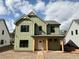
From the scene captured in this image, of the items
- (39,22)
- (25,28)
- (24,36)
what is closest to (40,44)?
(24,36)

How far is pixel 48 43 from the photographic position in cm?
3566

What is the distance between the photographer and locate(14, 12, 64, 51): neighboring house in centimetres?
3459

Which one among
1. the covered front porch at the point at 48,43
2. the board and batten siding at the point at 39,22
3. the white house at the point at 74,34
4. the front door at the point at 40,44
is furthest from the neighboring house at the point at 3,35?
the white house at the point at 74,34

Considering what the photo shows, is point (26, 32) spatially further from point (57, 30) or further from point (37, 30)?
point (57, 30)

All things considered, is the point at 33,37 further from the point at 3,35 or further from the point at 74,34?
the point at 3,35

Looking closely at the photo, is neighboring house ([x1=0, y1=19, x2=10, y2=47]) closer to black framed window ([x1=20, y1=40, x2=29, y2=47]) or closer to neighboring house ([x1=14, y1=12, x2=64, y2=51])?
neighboring house ([x1=14, y1=12, x2=64, y2=51])

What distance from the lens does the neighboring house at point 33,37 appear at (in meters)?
34.6

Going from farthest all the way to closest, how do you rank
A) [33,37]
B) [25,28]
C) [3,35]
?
[3,35] < [25,28] < [33,37]

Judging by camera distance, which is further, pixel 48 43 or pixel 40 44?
pixel 48 43

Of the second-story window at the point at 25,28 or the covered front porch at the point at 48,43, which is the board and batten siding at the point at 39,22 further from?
the covered front porch at the point at 48,43

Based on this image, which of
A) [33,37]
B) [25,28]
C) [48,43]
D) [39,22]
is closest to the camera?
[33,37]

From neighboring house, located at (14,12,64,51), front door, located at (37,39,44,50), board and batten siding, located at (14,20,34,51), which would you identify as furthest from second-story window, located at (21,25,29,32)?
front door, located at (37,39,44,50)

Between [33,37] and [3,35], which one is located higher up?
[3,35]

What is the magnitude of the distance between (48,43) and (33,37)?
3.69 m
